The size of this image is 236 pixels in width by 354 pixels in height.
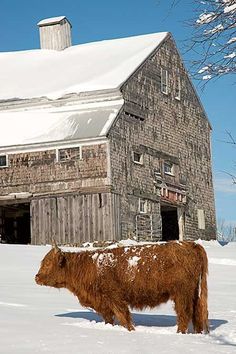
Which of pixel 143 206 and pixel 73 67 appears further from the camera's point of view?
pixel 73 67

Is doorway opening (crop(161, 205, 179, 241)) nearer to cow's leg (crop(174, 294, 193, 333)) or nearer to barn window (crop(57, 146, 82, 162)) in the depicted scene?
barn window (crop(57, 146, 82, 162))

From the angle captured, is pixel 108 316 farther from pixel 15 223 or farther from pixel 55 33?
pixel 55 33

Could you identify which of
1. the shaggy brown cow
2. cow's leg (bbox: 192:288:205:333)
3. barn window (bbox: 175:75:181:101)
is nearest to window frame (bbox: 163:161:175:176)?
barn window (bbox: 175:75:181:101)

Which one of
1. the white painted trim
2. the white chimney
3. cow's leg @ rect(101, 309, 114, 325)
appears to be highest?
the white chimney

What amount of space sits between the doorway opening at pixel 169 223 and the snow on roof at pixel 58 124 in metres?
6.96

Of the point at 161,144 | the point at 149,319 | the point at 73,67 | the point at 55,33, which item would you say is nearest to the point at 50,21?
the point at 55,33

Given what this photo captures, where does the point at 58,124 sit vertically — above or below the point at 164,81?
below

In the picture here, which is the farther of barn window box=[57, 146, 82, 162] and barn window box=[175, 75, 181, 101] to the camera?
barn window box=[175, 75, 181, 101]

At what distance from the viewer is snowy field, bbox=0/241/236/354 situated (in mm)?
A: 6656

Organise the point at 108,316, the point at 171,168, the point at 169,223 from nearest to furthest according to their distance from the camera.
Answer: the point at 108,316
the point at 171,168
the point at 169,223

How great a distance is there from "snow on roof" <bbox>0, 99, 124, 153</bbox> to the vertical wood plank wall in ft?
8.38

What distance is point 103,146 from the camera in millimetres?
27438

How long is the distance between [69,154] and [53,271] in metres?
19.2

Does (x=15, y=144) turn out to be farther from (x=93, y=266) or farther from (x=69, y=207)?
(x=93, y=266)
